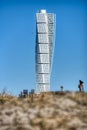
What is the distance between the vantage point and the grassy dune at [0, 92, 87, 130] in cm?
1443

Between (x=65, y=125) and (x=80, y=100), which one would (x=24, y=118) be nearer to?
(x=65, y=125)

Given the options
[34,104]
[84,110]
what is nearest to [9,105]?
[34,104]

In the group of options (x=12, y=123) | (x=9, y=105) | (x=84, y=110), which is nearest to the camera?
(x=12, y=123)

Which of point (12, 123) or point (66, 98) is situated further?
point (66, 98)

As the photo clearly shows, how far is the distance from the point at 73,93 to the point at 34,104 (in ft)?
9.16

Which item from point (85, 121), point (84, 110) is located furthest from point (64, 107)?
point (85, 121)

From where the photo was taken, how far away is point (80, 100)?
17984 mm

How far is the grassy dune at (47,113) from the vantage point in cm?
1443

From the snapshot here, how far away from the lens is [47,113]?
15883mm

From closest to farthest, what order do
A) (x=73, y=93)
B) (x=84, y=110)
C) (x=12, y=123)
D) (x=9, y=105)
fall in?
(x=12, y=123), (x=84, y=110), (x=9, y=105), (x=73, y=93)

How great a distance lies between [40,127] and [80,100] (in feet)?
13.9

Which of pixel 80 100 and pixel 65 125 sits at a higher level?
pixel 80 100

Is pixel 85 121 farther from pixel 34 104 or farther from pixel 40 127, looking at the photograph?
pixel 34 104

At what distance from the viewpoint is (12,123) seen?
15258 mm
